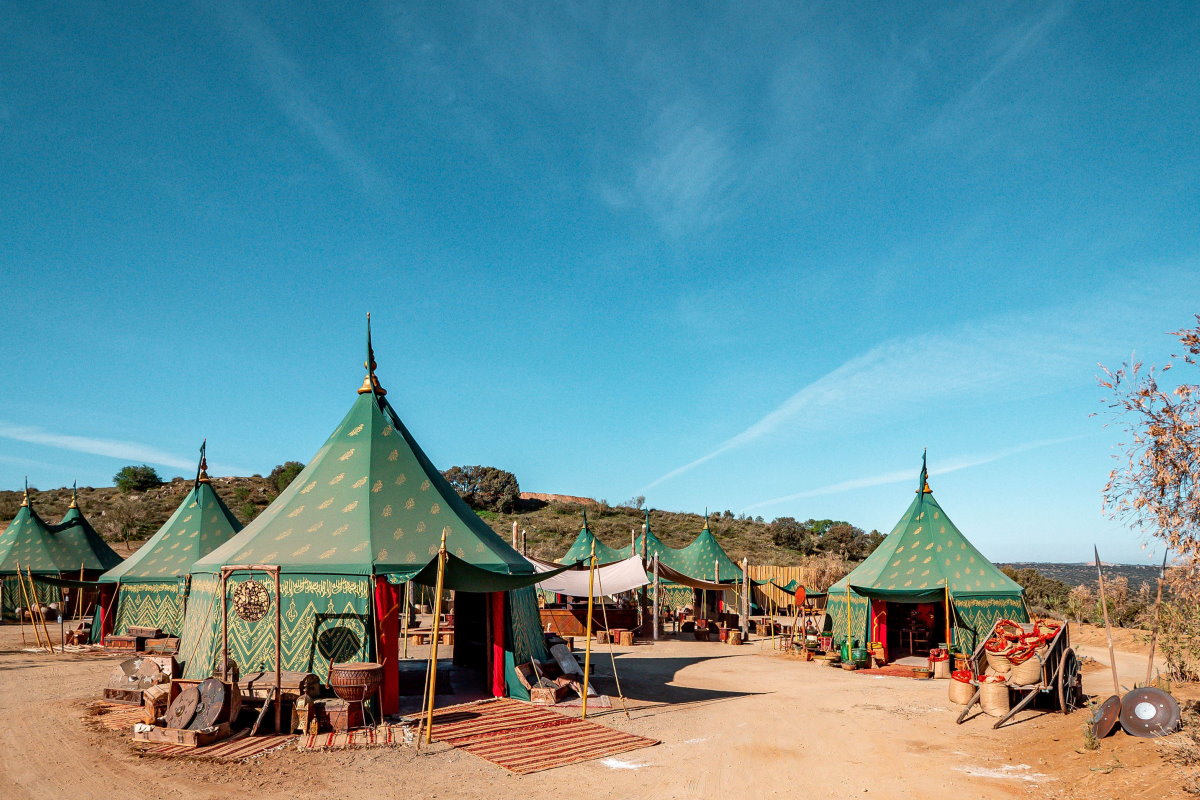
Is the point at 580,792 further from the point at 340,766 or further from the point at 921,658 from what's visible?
the point at 921,658

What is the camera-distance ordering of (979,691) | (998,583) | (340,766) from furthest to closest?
(998,583), (979,691), (340,766)

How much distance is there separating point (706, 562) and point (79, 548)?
2291cm

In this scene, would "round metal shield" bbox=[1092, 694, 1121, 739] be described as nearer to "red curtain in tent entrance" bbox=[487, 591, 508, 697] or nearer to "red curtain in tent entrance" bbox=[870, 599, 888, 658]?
"red curtain in tent entrance" bbox=[487, 591, 508, 697]

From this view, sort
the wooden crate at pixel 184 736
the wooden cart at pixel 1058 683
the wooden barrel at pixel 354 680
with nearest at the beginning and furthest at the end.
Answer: the wooden crate at pixel 184 736
the wooden barrel at pixel 354 680
the wooden cart at pixel 1058 683

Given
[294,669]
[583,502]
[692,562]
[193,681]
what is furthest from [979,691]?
[583,502]

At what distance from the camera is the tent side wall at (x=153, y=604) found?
781 inches

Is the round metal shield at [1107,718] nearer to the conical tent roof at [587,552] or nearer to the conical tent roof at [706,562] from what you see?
the conical tent roof at [706,562]

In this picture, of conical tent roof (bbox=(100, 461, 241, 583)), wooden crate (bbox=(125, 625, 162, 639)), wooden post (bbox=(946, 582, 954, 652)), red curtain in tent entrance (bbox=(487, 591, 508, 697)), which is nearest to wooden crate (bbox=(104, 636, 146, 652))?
wooden crate (bbox=(125, 625, 162, 639))

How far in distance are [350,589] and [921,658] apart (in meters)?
15.4

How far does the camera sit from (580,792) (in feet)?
27.7

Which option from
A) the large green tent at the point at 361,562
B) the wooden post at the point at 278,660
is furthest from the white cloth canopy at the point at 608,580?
the wooden post at the point at 278,660

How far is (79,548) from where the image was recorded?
87.9 feet

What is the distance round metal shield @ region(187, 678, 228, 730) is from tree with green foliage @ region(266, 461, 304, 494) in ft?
150

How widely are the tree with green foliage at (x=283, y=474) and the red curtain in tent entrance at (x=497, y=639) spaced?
44843 millimetres
